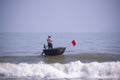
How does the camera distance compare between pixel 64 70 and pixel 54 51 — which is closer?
pixel 64 70

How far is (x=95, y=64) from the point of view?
55.2ft

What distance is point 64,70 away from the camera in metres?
16.4

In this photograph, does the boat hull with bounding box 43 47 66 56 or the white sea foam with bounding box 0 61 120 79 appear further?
the boat hull with bounding box 43 47 66 56

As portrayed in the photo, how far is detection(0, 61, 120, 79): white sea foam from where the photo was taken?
51.2ft

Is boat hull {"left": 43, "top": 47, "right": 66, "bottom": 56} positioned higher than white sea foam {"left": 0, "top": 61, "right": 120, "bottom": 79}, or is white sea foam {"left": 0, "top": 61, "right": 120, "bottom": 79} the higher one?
boat hull {"left": 43, "top": 47, "right": 66, "bottom": 56}

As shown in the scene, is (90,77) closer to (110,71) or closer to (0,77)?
(110,71)

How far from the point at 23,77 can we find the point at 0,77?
140 cm

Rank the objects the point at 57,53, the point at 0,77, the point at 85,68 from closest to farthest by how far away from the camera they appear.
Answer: the point at 0,77
the point at 85,68
the point at 57,53

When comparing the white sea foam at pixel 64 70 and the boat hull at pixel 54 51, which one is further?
the boat hull at pixel 54 51

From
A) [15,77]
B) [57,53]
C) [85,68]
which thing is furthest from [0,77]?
[57,53]

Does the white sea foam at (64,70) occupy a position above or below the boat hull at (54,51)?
below

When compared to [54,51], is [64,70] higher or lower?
lower

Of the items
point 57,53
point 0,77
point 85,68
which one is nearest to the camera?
point 0,77

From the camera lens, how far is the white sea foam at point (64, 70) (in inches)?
614
